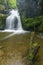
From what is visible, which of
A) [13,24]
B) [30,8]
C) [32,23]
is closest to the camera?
[32,23]

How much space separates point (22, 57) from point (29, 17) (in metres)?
11.7

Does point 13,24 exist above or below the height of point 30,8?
below

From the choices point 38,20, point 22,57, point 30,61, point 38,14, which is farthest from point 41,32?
point 30,61

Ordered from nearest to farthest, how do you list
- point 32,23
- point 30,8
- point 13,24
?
point 32,23, point 30,8, point 13,24

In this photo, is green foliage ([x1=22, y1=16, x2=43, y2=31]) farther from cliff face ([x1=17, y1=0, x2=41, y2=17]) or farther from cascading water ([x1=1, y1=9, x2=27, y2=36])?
cascading water ([x1=1, y1=9, x2=27, y2=36])

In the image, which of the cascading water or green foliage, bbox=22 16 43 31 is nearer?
green foliage, bbox=22 16 43 31

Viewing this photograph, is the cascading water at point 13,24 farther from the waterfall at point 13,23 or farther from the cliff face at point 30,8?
the cliff face at point 30,8

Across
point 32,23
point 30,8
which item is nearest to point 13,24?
point 30,8

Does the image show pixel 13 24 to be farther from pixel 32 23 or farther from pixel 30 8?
pixel 32 23

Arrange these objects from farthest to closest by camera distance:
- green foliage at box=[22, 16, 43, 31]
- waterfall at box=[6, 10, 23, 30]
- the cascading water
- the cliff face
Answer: waterfall at box=[6, 10, 23, 30] → the cascading water → the cliff face → green foliage at box=[22, 16, 43, 31]

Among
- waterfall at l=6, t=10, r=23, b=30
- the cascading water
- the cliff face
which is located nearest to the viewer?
the cliff face

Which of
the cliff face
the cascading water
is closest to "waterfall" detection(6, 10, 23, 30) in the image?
the cascading water

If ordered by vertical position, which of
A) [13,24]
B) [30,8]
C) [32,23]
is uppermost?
[30,8]

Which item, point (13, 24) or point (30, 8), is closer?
point (30, 8)
